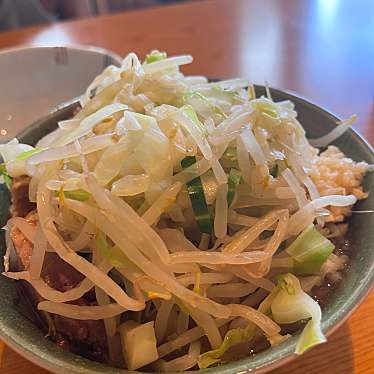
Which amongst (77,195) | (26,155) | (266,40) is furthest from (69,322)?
(266,40)

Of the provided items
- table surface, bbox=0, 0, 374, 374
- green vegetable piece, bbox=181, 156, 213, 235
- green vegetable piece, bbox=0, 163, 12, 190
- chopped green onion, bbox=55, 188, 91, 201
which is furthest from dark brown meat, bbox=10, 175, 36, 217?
table surface, bbox=0, 0, 374, 374

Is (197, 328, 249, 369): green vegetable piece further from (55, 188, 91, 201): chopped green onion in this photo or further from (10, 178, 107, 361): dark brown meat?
(55, 188, 91, 201): chopped green onion

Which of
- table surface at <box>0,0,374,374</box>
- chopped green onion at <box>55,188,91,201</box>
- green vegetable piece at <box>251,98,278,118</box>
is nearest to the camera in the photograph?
chopped green onion at <box>55,188,91,201</box>

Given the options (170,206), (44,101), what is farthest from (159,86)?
(44,101)

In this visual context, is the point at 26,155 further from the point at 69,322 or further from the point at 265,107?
the point at 265,107

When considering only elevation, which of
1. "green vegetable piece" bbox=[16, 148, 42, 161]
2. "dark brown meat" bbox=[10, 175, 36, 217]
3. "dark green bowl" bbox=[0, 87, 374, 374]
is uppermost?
"green vegetable piece" bbox=[16, 148, 42, 161]

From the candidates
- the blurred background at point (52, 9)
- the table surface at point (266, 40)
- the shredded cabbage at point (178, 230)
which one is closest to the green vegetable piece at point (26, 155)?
the shredded cabbage at point (178, 230)
